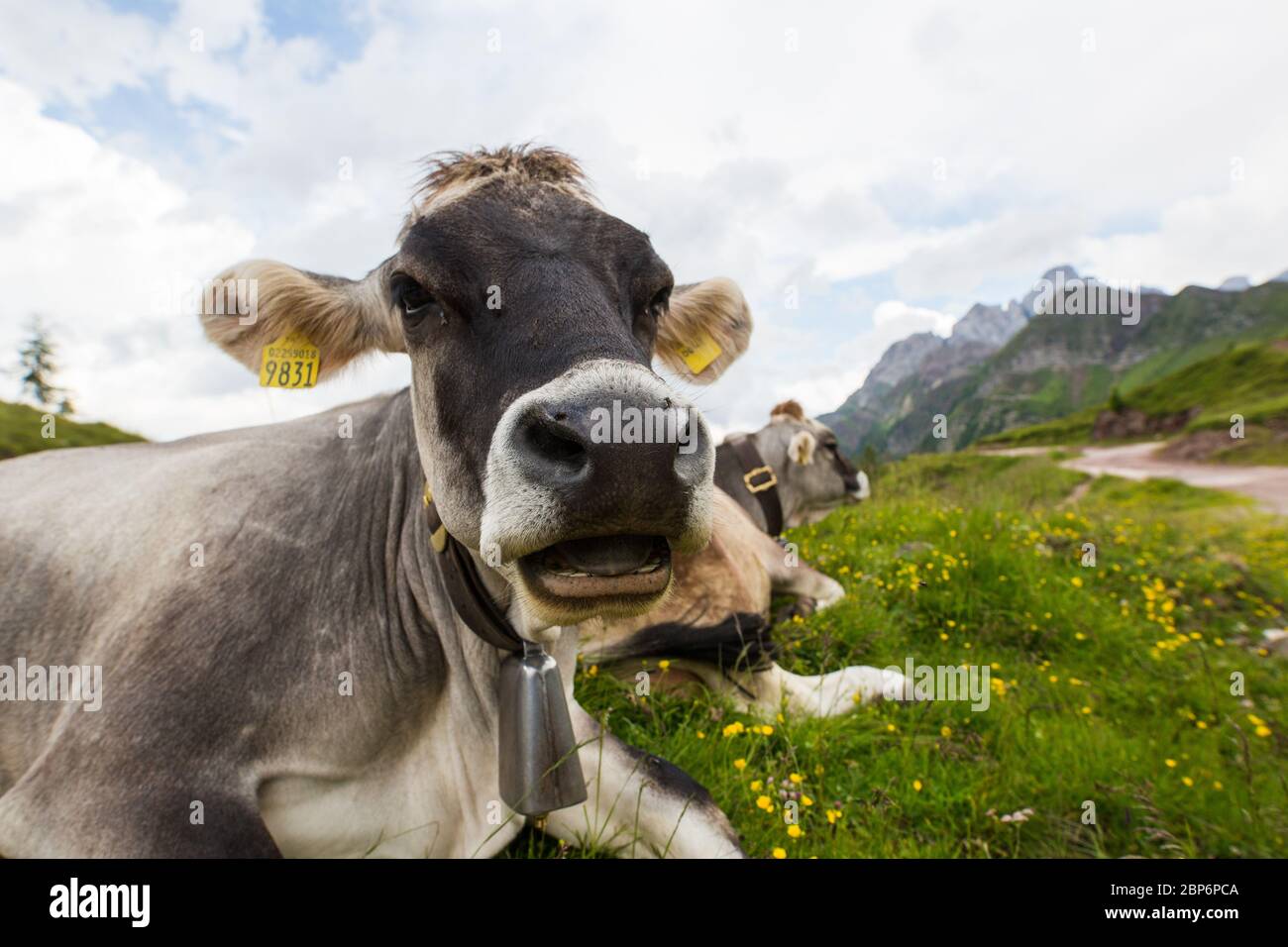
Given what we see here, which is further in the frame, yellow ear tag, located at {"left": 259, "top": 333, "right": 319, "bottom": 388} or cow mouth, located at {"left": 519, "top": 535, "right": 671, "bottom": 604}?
yellow ear tag, located at {"left": 259, "top": 333, "right": 319, "bottom": 388}

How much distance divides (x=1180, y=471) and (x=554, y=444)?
8921cm

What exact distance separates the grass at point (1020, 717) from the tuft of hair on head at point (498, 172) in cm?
260

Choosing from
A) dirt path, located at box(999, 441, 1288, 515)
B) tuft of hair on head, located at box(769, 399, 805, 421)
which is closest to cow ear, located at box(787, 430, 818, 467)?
tuft of hair on head, located at box(769, 399, 805, 421)

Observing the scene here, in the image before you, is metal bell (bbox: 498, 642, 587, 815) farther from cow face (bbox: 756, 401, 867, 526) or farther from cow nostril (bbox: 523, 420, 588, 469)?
cow face (bbox: 756, 401, 867, 526)

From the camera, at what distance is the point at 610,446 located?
181 cm

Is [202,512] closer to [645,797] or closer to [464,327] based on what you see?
[464,327]

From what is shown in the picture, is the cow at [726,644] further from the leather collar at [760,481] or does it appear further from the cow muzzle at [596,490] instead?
the leather collar at [760,481]

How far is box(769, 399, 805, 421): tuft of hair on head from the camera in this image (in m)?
11.2

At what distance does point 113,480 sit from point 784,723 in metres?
3.84

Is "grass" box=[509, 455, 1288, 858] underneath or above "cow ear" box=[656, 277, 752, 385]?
underneath

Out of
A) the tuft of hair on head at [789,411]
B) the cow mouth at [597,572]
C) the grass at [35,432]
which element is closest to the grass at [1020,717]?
the cow mouth at [597,572]

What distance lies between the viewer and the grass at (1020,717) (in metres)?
3.35

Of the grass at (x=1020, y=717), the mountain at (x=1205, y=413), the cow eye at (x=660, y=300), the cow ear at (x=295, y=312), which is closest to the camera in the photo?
the cow eye at (x=660, y=300)

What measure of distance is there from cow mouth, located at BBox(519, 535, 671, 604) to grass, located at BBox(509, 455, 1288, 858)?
1.50 metres
